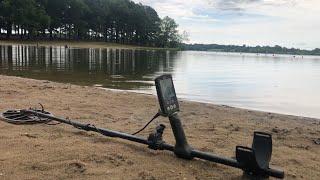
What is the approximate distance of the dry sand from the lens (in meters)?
4.86

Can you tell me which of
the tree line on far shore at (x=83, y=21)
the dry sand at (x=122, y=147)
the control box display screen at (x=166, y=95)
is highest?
the tree line on far shore at (x=83, y=21)

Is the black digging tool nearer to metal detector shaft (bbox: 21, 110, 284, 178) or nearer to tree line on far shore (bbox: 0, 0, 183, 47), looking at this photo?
metal detector shaft (bbox: 21, 110, 284, 178)

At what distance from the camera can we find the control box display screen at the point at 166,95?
4.98 metres

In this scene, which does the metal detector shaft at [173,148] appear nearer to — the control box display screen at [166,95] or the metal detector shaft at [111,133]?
the metal detector shaft at [111,133]

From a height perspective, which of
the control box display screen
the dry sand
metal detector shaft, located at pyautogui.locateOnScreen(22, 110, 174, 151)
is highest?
the control box display screen

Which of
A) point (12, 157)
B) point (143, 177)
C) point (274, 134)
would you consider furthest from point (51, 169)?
point (274, 134)

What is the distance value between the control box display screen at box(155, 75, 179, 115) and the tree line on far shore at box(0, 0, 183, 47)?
88.8m

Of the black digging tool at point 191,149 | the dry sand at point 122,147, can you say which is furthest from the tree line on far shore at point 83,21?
the black digging tool at point 191,149

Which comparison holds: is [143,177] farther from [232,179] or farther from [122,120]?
[122,120]

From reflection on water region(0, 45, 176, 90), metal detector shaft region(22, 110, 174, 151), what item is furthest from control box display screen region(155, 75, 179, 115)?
reflection on water region(0, 45, 176, 90)

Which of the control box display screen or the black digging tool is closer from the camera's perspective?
the black digging tool

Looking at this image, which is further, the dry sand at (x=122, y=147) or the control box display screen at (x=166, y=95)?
the control box display screen at (x=166, y=95)

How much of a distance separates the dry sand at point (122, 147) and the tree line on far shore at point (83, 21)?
85.6 meters

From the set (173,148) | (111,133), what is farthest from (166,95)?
(111,133)
